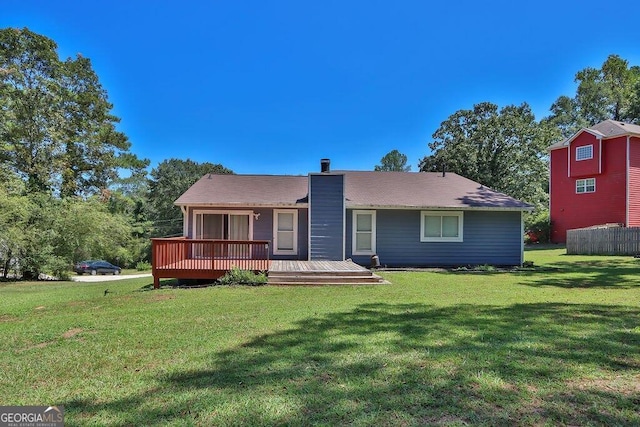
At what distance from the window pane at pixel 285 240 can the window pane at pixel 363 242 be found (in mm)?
2597

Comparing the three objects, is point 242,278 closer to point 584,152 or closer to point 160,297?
point 160,297

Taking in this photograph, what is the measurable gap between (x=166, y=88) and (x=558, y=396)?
2665 centimetres

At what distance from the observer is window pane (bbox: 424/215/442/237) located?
14.3m

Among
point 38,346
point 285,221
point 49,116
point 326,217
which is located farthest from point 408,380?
point 49,116

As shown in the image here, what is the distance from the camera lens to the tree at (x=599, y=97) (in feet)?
125

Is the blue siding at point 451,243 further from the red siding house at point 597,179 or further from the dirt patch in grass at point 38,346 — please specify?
the red siding house at point 597,179

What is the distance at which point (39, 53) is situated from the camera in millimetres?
23281

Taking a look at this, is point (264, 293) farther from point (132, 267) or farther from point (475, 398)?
point (132, 267)

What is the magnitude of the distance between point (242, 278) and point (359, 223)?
573 centimetres

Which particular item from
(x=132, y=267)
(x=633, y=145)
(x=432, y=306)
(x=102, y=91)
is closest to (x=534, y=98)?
(x=633, y=145)

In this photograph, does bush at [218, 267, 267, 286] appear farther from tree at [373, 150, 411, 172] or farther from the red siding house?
tree at [373, 150, 411, 172]

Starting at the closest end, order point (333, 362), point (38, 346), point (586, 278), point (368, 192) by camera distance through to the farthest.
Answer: point (333, 362), point (38, 346), point (586, 278), point (368, 192)

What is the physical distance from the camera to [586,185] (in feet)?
87.1

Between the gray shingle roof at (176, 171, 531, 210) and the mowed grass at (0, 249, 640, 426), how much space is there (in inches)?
268
